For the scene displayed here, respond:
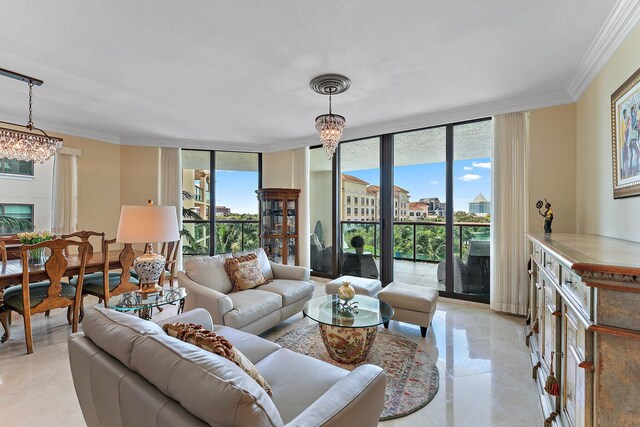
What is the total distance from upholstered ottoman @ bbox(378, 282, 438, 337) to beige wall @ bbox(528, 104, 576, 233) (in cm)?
168

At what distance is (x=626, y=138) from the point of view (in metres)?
2.02

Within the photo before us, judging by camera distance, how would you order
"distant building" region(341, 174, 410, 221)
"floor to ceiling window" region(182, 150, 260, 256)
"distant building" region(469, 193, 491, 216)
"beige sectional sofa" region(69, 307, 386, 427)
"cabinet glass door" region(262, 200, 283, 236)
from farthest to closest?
"floor to ceiling window" region(182, 150, 260, 256), "cabinet glass door" region(262, 200, 283, 236), "distant building" region(341, 174, 410, 221), "distant building" region(469, 193, 491, 216), "beige sectional sofa" region(69, 307, 386, 427)

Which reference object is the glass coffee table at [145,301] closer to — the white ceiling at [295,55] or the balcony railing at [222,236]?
the white ceiling at [295,55]

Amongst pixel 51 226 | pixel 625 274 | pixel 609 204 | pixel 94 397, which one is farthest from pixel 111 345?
pixel 51 226

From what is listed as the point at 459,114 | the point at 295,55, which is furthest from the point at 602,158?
the point at 295,55

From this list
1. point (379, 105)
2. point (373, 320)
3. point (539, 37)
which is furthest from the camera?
point (379, 105)

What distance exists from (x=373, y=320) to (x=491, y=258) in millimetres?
2252

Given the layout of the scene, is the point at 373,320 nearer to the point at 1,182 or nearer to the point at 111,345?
the point at 111,345

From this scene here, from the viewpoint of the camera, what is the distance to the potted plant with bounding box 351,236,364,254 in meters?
4.97

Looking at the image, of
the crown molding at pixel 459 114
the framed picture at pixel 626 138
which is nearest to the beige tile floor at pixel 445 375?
the framed picture at pixel 626 138

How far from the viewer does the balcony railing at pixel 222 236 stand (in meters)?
5.68

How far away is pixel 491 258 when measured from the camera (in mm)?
3711

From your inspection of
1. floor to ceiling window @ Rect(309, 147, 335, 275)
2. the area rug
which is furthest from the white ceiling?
the area rug

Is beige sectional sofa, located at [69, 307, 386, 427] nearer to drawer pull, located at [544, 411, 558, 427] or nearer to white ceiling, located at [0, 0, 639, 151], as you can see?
drawer pull, located at [544, 411, 558, 427]
